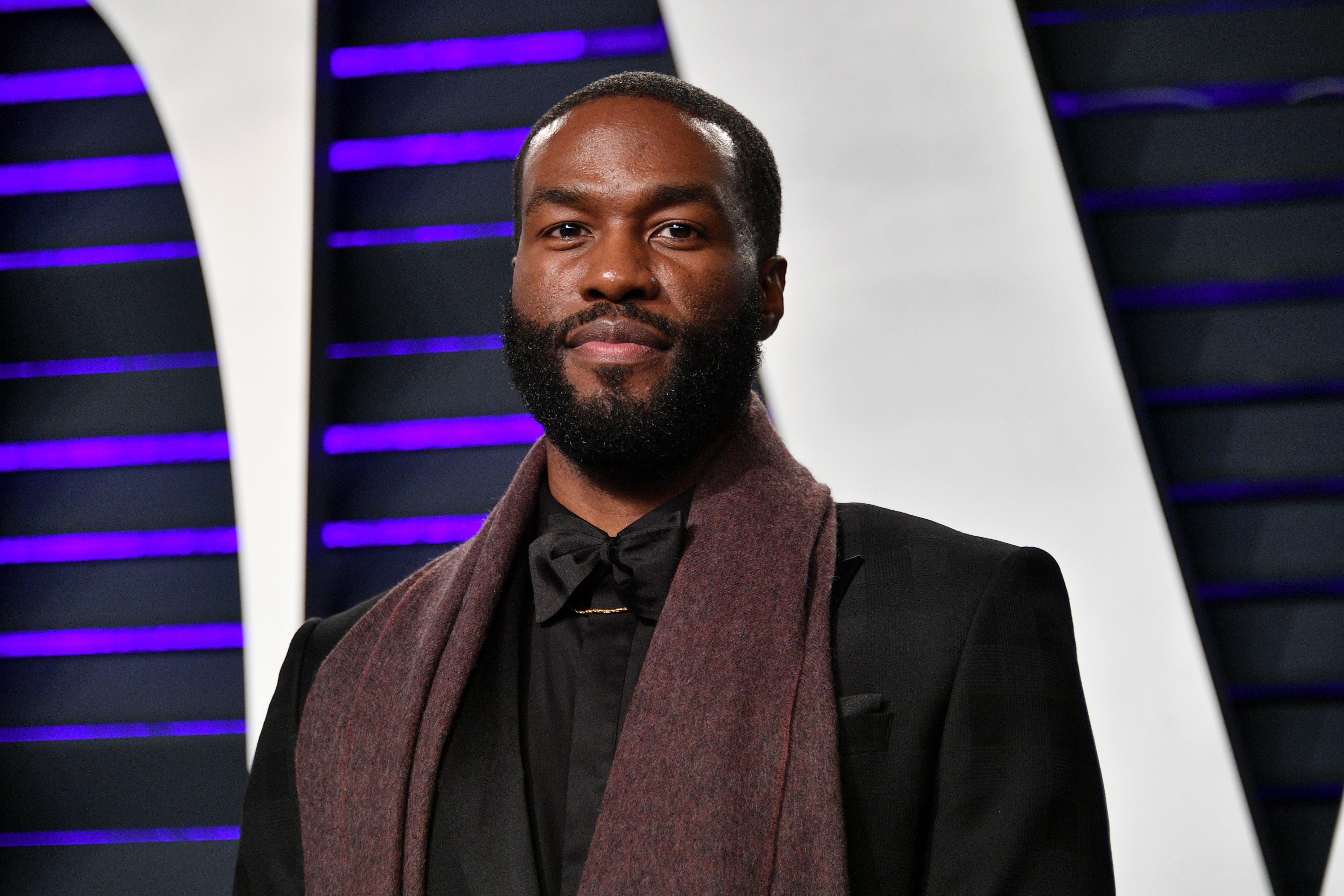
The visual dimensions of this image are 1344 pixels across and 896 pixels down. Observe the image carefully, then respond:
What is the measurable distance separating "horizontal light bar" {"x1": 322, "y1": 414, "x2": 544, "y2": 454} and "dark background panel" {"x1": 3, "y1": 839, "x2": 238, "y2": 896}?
84 centimetres

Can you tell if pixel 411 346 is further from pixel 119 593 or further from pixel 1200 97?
pixel 1200 97

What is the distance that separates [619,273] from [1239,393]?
5.13 feet

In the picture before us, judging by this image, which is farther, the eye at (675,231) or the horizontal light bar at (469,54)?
the horizontal light bar at (469,54)

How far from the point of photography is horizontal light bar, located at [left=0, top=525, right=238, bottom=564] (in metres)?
2.45

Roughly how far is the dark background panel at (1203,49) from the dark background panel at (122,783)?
Answer: 2.18 metres

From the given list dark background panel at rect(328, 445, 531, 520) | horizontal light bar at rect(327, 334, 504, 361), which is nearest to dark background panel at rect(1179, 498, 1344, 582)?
dark background panel at rect(328, 445, 531, 520)

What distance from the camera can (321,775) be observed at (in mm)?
1259

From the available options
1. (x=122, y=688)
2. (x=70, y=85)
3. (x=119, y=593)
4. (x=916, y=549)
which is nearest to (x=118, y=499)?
(x=119, y=593)

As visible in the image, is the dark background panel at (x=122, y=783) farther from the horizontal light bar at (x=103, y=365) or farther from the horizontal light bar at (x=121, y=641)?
the horizontal light bar at (x=103, y=365)

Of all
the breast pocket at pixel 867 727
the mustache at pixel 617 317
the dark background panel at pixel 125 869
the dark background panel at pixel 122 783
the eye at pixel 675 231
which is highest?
the eye at pixel 675 231

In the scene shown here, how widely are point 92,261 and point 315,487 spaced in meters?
0.74

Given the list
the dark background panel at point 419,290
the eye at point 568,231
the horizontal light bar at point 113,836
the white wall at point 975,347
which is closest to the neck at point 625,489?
the eye at point 568,231

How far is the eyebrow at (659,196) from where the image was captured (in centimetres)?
125

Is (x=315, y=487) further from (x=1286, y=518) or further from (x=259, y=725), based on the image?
(x=1286, y=518)
